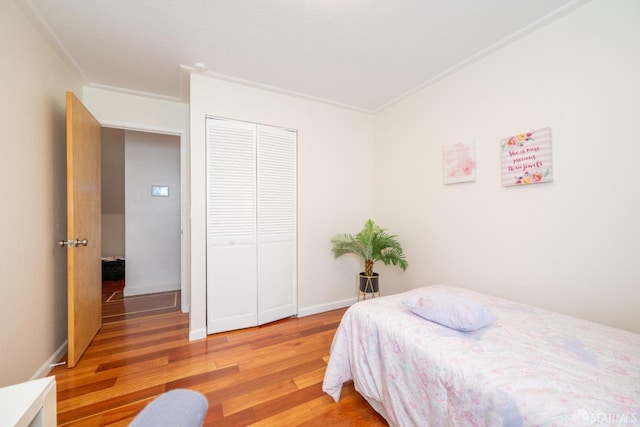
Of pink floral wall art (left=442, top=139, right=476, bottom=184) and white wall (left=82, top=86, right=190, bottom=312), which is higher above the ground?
white wall (left=82, top=86, right=190, bottom=312)

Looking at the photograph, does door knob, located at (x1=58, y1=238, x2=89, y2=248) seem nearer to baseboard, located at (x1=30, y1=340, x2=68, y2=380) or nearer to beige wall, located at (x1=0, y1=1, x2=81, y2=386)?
beige wall, located at (x1=0, y1=1, x2=81, y2=386)

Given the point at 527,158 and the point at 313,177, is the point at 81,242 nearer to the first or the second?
the point at 313,177

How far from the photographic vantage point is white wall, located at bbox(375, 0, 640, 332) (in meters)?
1.48

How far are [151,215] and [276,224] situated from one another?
2394 mm

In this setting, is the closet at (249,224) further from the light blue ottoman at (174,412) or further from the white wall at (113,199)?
the white wall at (113,199)

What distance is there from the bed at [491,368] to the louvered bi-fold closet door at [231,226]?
4.42 feet

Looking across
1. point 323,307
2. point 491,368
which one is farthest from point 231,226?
point 491,368

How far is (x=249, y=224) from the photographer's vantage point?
266cm

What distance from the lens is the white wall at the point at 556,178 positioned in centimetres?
148

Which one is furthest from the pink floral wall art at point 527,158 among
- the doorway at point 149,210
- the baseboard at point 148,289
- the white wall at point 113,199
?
the white wall at point 113,199

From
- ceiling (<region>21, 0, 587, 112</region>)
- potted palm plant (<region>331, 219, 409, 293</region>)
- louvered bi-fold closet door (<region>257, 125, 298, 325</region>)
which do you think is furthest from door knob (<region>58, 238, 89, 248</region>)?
potted palm plant (<region>331, 219, 409, 293</region>)

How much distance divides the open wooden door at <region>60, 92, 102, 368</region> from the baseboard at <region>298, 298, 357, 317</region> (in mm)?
1968

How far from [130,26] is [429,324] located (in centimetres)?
285

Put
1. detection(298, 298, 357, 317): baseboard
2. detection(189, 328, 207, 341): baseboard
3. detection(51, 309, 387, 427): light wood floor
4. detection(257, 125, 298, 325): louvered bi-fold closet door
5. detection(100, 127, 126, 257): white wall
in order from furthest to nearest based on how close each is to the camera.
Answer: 1. detection(100, 127, 126, 257): white wall
2. detection(298, 298, 357, 317): baseboard
3. detection(257, 125, 298, 325): louvered bi-fold closet door
4. detection(189, 328, 207, 341): baseboard
5. detection(51, 309, 387, 427): light wood floor
